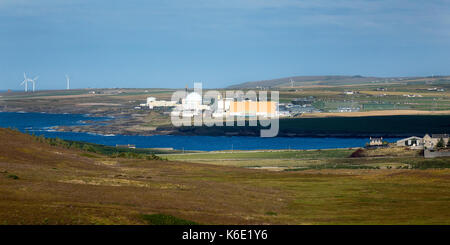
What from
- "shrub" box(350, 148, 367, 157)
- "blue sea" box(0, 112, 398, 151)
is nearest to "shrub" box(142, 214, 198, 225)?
"shrub" box(350, 148, 367, 157)

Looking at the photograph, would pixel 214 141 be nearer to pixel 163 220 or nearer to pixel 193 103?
pixel 193 103

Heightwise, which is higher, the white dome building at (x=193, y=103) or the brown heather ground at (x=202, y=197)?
the white dome building at (x=193, y=103)

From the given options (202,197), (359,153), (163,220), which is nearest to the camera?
(163,220)

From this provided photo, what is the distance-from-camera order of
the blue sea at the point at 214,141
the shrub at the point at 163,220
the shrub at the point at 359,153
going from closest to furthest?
the shrub at the point at 163,220 < the shrub at the point at 359,153 < the blue sea at the point at 214,141

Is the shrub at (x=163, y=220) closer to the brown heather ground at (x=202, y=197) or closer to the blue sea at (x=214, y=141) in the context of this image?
the brown heather ground at (x=202, y=197)

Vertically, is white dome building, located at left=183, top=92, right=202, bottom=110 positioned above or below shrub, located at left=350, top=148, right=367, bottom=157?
above

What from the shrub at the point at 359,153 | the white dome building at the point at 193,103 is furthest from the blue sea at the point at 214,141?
the white dome building at the point at 193,103

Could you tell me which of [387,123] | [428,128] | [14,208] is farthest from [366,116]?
[14,208]

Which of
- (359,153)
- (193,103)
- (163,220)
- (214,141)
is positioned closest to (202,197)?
(163,220)

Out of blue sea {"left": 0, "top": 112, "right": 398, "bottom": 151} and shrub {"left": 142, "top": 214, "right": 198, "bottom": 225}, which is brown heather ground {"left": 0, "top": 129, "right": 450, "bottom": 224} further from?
blue sea {"left": 0, "top": 112, "right": 398, "bottom": 151}
